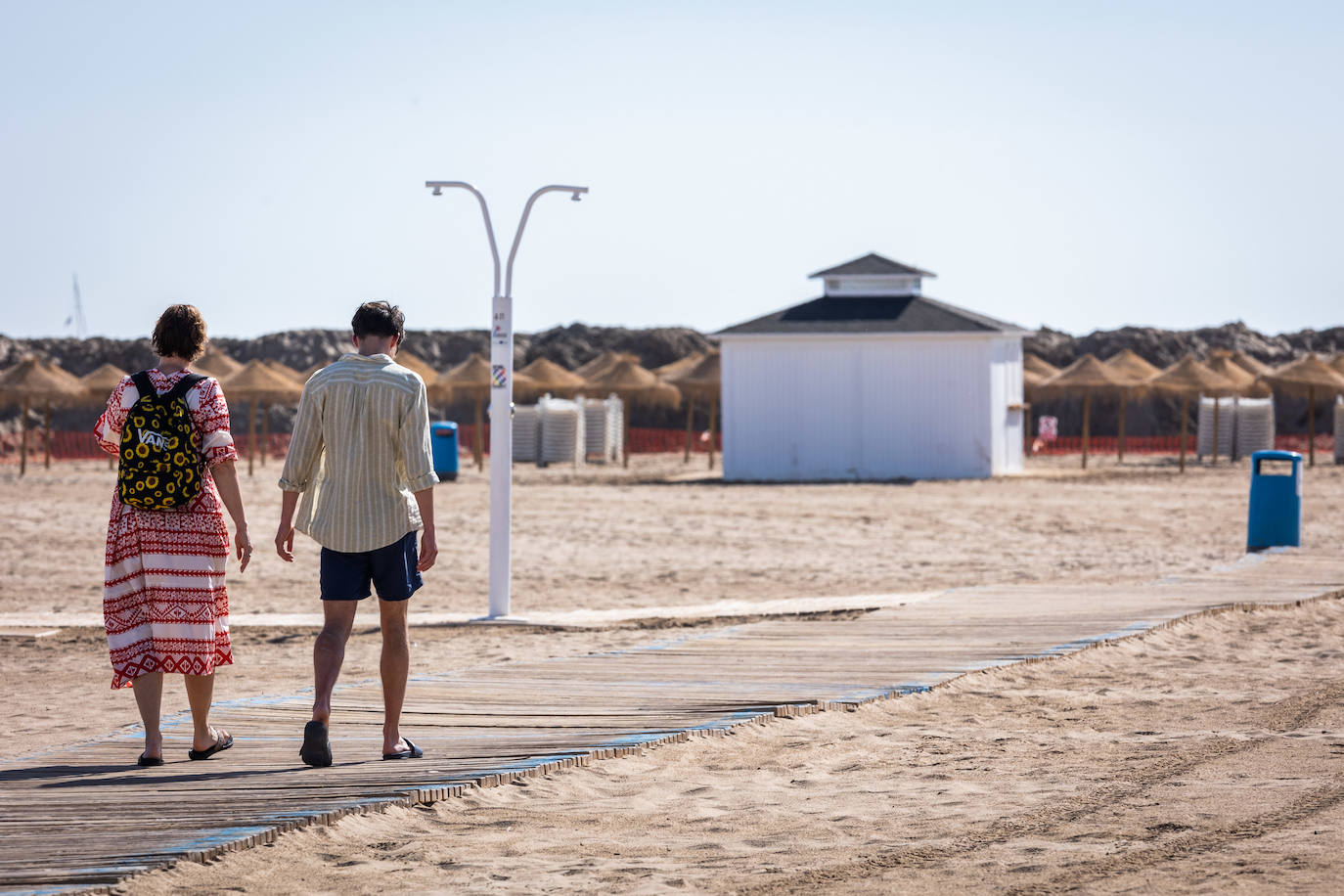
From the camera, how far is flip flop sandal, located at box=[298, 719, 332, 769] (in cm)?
540

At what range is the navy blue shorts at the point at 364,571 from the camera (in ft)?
17.3

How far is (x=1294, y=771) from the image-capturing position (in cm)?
565

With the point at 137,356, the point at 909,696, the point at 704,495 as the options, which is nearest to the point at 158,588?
the point at 909,696

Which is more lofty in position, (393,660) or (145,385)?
(145,385)

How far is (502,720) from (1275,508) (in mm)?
10238

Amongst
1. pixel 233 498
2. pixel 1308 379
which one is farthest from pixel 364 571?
pixel 1308 379

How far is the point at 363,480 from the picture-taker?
17.3ft

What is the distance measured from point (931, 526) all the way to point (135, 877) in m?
15.6

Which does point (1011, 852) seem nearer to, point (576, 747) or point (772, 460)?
point (576, 747)

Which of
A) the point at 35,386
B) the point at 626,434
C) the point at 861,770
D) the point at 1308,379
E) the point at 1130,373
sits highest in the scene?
the point at 1130,373

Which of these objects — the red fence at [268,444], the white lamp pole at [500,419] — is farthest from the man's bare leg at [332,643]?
the red fence at [268,444]

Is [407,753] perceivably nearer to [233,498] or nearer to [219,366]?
[233,498]


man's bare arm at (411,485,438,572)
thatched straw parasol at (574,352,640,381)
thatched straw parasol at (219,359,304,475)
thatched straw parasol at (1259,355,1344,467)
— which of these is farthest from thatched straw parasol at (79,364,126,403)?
man's bare arm at (411,485,438,572)

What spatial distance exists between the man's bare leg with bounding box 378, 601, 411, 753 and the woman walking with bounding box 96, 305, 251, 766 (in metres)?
0.55
